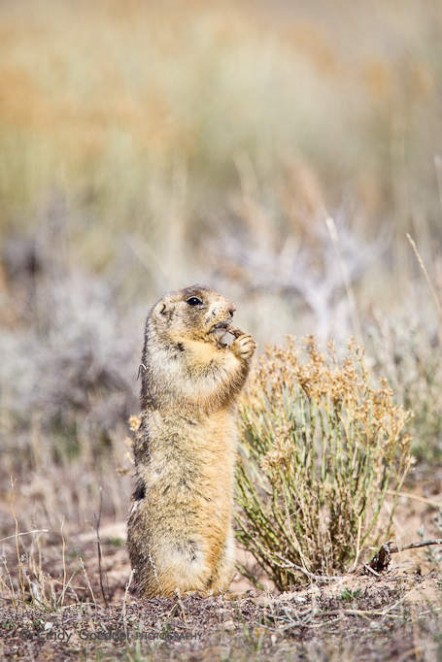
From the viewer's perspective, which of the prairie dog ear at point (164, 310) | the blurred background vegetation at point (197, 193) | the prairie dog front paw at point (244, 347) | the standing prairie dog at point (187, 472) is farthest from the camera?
the blurred background vegetation at point (197, 193)

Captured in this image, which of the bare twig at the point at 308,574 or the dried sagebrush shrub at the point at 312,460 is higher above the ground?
the dried sagebrush shrub at the point at 312,460

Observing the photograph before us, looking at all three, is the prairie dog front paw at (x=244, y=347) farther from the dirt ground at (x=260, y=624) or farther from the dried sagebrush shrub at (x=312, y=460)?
the dirt ground at (x=260, y=624)

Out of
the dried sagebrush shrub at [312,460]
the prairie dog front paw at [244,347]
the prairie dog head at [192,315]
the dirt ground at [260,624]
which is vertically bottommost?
the dirt ground at [260,624]

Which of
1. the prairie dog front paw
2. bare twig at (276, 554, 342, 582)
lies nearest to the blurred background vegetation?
the prairie dog front paw

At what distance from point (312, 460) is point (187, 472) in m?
0.74

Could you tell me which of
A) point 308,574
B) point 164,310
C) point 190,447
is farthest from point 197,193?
point 308,574

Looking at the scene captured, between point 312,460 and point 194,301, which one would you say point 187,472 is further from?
point 194,301

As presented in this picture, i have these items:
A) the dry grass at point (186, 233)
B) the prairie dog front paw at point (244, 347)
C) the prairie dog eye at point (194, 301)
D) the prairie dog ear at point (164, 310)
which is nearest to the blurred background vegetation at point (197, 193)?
the dry grass at point (186, 233)

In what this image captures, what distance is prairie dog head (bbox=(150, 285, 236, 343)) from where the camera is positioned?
482cm

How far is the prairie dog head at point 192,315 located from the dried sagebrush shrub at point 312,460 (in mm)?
308

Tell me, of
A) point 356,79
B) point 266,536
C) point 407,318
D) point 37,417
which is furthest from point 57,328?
point 356,79

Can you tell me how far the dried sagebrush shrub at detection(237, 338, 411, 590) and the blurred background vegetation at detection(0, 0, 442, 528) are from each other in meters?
0.74

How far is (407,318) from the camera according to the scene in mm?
7219

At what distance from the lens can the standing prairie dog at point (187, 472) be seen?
176 inches
